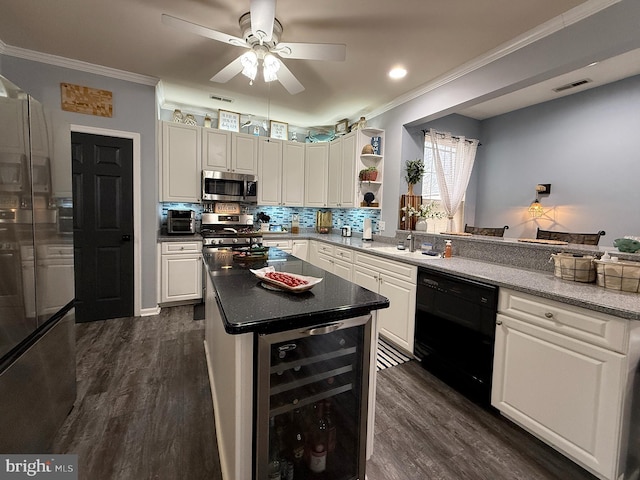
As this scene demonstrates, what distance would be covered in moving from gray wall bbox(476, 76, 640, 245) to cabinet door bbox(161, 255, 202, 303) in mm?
4766

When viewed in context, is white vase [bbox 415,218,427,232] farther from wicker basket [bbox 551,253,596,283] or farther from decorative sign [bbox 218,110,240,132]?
decorative sign [bbox 218,110,240,132]

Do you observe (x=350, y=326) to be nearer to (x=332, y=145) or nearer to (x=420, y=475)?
(x=420, y=475)

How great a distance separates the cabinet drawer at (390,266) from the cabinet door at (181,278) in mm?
2151

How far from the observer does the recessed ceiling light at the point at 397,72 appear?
2891mm

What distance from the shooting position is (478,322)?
1979 mm

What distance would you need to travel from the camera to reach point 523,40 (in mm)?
2244

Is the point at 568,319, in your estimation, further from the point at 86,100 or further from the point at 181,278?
the point at 86,100

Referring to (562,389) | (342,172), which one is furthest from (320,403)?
(342,172)

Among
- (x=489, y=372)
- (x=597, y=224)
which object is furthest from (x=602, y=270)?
(x=597, y=224)

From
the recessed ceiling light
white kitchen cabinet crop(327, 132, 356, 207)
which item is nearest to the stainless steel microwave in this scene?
white kitchen cabinet crop(327, 132, 356, 207)

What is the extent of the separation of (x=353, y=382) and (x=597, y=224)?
432 centimetres

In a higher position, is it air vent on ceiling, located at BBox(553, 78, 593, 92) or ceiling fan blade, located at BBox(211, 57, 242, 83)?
air vent on ceiling, located at BBox(553, 78, 593, 92)

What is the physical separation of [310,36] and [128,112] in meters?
2.33

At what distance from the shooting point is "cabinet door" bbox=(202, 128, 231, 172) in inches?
159
